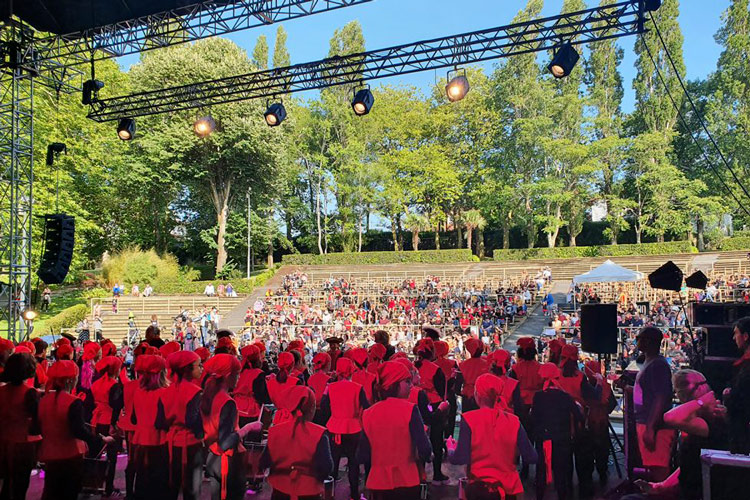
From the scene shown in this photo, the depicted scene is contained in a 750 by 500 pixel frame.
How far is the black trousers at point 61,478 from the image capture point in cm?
397

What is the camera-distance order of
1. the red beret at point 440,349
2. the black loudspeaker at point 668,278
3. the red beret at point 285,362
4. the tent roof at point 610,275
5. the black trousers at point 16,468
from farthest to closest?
the tent roof at point 610,275
the black loudspeaker at point 668,278
the red beret at point 440,349
the red beret at point 285,362
the black trousers at point 16,468

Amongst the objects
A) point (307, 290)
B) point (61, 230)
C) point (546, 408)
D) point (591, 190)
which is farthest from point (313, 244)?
point (546, 408)

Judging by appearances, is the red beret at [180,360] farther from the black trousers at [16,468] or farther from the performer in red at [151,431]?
the black trousers at [16,468]

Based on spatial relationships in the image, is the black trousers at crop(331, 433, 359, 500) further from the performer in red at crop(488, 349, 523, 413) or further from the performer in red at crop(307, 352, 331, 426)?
the performer in red at crop(488, 349, 523, 413)

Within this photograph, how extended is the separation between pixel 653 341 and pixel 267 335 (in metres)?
14.0

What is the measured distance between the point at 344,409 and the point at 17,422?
246 centimetres

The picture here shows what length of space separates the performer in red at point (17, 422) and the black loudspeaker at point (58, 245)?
7.17m

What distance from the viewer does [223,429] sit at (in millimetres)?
3676

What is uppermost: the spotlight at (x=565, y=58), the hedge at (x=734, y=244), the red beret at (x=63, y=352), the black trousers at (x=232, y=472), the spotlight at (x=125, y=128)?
the spotlight at (x=565, y=58)

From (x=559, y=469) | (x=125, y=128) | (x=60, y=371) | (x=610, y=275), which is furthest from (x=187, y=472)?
(x=610, y=275)

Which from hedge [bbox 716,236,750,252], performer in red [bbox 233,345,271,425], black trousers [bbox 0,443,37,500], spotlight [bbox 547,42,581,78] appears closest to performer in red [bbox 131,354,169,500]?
black trousers [bbox 0,443,37,500]

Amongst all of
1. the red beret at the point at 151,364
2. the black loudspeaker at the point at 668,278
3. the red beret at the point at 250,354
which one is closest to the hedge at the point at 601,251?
the black loudspeaker at the point at 668,278

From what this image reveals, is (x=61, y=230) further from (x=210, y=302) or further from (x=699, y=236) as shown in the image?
(x=699, y=236)

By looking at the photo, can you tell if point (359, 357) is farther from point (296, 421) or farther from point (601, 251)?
point (601, 251)
